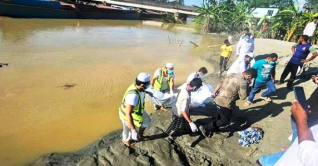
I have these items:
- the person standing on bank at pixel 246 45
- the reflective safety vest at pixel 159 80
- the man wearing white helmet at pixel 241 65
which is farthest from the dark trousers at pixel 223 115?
the person standing on bank at pixel 246 45

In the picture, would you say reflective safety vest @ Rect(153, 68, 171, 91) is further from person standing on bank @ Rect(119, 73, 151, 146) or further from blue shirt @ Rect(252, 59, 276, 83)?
blue shirt @ Rect(252, 59, 276, 83)

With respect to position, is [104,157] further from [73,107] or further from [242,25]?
[242,25]

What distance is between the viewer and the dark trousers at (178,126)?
183 inches

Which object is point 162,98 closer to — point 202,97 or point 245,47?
point 202,97

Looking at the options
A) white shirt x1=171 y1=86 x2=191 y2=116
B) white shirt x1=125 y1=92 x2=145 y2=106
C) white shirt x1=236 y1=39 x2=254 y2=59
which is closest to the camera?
white shirt x1=125 y1=92 x2=145 y2=106

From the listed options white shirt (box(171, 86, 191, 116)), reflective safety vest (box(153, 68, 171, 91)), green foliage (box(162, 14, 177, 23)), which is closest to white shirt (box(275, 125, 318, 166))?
white shirt (box(171, 86, 191, 116))

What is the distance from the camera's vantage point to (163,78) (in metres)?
5.86

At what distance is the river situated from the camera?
5.15 m

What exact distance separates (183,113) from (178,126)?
53 cm

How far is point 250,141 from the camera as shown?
4.82 meters

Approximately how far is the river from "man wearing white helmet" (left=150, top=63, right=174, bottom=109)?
111 centimetres

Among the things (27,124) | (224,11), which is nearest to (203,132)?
(27,124)

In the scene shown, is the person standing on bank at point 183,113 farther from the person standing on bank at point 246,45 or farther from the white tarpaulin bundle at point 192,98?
the person standing on bank at point 246,45

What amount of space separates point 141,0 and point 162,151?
3622 centimetres
